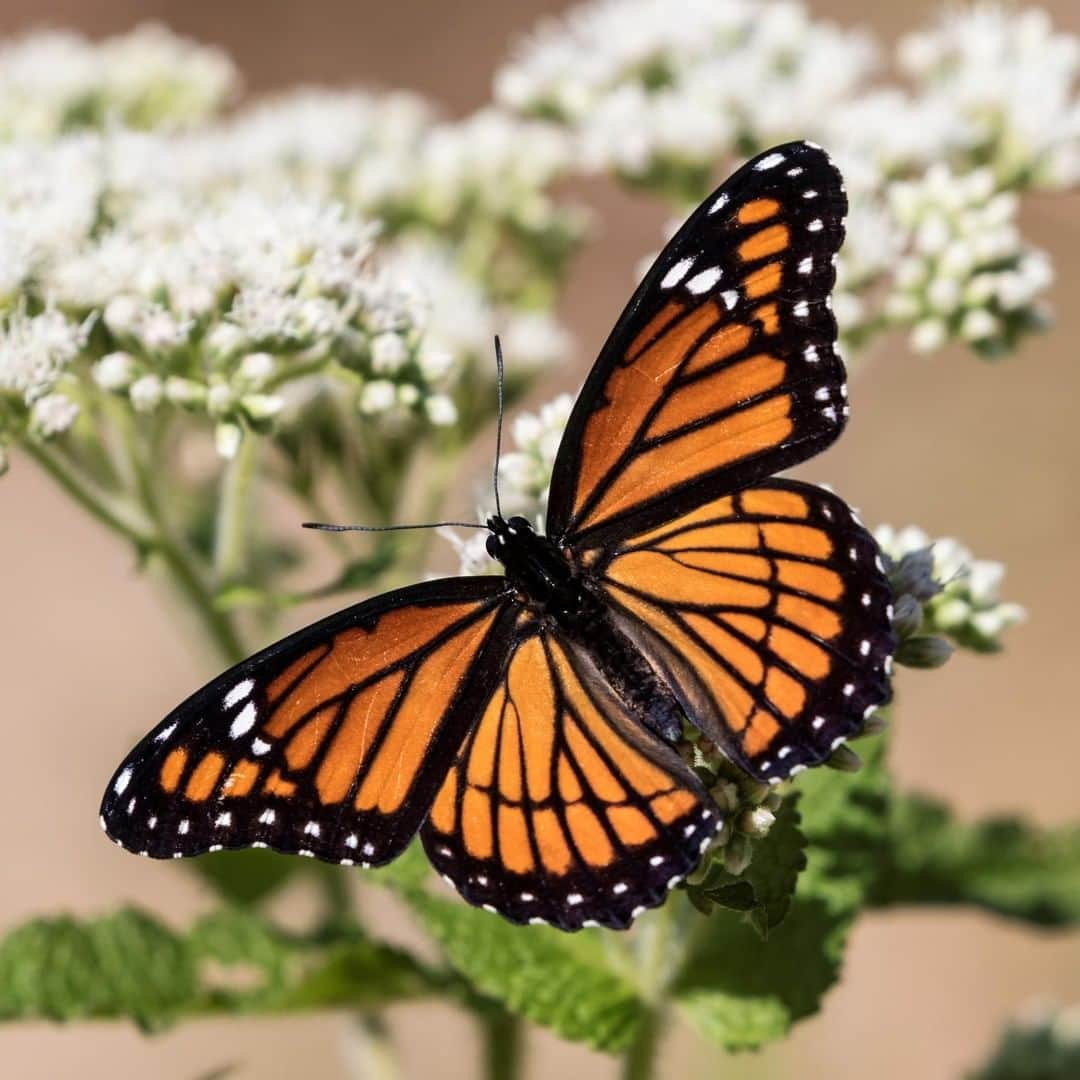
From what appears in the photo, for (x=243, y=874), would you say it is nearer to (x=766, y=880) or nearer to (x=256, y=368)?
(x=256, y=368)

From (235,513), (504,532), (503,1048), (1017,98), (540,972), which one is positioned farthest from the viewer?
(1017,98)

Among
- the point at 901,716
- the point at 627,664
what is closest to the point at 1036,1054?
the point at 627,664

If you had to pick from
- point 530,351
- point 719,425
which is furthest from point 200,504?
point 719,425

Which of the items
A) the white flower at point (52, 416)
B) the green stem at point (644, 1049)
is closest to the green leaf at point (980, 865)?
the green stem at point (644, 1049)

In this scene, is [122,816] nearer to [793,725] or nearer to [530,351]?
[793,725]

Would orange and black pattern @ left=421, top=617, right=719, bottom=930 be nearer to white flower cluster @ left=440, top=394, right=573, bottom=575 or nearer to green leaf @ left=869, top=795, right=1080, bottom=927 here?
white flower cluster @ left=440, top=394, right=573, bottom=575

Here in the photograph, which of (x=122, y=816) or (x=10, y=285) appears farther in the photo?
(x=10, y=285)

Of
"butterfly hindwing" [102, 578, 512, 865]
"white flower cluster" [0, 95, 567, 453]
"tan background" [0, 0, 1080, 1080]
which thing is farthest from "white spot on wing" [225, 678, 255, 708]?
"tan background" [0, 0, 1080, 1080]
